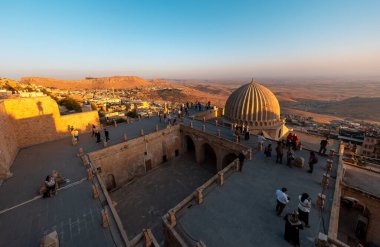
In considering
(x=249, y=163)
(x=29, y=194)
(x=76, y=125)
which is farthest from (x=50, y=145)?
(x=249, y=163)

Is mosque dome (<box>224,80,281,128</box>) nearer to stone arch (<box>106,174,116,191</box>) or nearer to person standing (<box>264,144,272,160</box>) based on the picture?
person standing (<box>264,144,272,160</box>)

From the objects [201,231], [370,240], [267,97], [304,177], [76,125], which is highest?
[267,97]

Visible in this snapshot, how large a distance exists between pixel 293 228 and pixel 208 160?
15.0 meters

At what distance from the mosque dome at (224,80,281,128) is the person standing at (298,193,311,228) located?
528 inches

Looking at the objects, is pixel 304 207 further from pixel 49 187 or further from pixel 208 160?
pixel 208 160

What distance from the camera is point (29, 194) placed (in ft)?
34.4

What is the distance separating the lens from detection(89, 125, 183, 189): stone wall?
636 inches

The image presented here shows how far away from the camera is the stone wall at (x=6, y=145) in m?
12.1

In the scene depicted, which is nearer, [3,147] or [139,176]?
[3,147]

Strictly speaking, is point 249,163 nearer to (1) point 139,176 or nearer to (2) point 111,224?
(2) point 111,224

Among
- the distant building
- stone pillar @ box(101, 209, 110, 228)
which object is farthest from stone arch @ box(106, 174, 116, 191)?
the distant building

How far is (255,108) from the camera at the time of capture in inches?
796

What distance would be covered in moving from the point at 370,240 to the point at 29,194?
878 inches

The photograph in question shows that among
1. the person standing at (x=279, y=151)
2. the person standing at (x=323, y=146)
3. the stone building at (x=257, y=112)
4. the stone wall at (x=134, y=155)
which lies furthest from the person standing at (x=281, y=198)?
the stone wall at (x=134, y=155)
